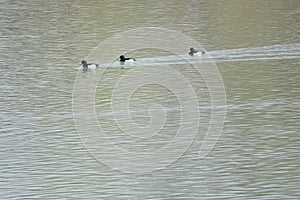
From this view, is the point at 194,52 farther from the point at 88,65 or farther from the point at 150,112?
the point at 150,112

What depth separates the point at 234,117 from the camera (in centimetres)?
1412

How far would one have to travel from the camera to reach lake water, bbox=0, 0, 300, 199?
424 inches

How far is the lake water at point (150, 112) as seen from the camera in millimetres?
10766

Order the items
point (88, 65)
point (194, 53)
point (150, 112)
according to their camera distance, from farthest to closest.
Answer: point (194, 53)
point (88, 65)
point (150, 112)

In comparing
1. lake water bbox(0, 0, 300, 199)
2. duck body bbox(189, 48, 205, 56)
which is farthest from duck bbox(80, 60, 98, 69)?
duck body bbox(189, 48, 205, 56)

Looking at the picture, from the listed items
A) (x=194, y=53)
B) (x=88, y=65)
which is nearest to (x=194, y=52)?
(x=194, y=53)

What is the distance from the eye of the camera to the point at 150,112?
1452 cm

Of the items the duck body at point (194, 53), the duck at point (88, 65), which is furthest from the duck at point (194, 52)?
the duck at point (88, 65)

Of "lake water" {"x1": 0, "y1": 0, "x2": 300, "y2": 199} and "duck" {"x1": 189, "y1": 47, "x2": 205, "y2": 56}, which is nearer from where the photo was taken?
"lake water" {"x1": 0, "y1": 0, "x2": 300, "y2": 199}

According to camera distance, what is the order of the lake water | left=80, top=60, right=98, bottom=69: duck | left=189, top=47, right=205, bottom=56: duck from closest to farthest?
1. the lake water
2. left=80, top=60, right=98, bottom=69: duck
3. left=189, top=47, right=205, bottom=56: duck

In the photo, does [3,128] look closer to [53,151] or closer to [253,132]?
[53,151]

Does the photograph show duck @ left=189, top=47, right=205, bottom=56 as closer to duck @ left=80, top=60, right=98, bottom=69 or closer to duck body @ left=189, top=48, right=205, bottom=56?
duck body @ left=189, top=48, right=205, bottom=56

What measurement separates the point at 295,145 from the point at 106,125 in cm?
285

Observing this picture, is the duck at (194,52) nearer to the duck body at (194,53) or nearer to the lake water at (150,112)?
the duck body at (194,53)
